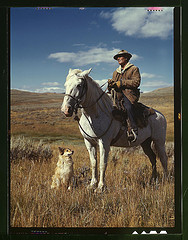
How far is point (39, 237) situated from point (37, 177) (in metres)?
0.80

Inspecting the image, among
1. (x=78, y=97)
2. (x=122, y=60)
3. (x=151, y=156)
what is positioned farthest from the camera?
(x=151, y=156)

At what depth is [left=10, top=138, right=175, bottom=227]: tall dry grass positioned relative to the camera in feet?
10.5

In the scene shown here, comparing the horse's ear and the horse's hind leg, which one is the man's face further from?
the horse's hind leg

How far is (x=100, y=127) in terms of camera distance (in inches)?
132

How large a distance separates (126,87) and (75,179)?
1.49 metres

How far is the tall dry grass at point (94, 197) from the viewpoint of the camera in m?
3.21

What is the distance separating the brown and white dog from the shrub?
0.64ft

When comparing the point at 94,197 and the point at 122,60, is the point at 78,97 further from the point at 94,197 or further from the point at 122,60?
the point at 94,197

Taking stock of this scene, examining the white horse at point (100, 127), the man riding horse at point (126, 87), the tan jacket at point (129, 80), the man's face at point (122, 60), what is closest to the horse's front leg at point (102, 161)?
the white horse at point (100, 127)

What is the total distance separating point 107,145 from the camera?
3357 mm

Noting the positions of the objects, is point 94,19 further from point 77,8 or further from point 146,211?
point 146,211

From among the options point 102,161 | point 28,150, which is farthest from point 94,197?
point 28,150

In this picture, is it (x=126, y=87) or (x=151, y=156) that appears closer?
(x=126, y=87)

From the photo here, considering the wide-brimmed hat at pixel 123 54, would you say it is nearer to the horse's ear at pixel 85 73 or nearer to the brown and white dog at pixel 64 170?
the horse's ear at pixel 85 73
